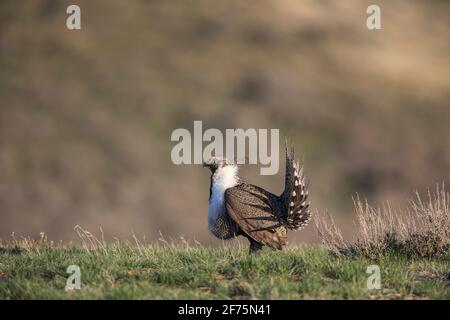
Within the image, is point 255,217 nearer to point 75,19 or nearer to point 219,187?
point 219,187

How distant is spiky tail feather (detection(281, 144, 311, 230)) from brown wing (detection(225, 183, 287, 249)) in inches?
7.8

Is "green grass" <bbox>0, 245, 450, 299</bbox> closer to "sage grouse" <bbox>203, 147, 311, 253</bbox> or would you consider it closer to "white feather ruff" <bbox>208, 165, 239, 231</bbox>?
"sage grouse" <bbox>203, 147, 311, 253</bbox>

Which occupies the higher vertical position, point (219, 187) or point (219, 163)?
point (219, 163)

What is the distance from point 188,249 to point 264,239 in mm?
981

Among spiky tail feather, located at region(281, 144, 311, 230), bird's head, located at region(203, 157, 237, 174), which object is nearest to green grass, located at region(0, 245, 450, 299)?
spiky tail feather, located at region(281, 144, 311, 230)

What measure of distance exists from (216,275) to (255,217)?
75.1 inches

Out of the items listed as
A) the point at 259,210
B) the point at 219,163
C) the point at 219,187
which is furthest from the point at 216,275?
the point at 219,163

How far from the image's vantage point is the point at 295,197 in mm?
11289

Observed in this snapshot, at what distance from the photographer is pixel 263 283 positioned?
8992 millimetres

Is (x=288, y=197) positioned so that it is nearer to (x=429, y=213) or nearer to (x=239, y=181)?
(x=239, y=181)

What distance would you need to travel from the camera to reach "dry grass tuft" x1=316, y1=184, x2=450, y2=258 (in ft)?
36.0

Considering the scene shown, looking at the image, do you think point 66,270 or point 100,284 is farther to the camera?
point 66,270
